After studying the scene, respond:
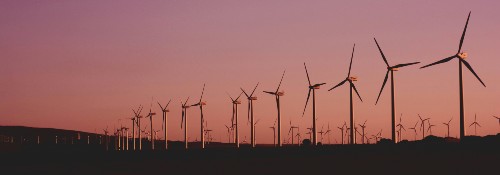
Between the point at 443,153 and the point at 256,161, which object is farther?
the point at 256,161

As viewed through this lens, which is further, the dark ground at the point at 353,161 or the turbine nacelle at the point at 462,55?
the turbine nacelle at the point at 462,55

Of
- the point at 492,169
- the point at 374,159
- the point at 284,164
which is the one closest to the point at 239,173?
A: the point at 284,164

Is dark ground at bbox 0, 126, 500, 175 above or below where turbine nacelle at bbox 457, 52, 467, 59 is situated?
below

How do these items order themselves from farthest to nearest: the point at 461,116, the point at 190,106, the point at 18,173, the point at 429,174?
1. the point at 190,106
2. the point at 18,173
3. the point at 461,116
4. the point at 429,174

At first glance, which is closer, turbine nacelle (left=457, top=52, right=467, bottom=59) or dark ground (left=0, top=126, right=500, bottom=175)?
dark ground (left=0, top=126, right=500, bottom=175)

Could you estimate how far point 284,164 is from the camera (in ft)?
252

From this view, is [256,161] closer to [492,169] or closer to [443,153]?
[443,153]

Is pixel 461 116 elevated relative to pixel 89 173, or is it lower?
elevated

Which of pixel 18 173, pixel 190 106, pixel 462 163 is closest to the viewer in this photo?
pixel 462 163

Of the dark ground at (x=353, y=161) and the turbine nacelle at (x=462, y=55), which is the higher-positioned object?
the turbine nacelle at (x=462, y=55)

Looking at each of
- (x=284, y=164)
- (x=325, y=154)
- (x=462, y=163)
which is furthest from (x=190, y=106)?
(x=462, y=163)

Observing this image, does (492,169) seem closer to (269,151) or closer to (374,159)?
(374,159)

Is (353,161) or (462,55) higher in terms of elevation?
(462,55)

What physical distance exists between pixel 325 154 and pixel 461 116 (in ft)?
71.8
